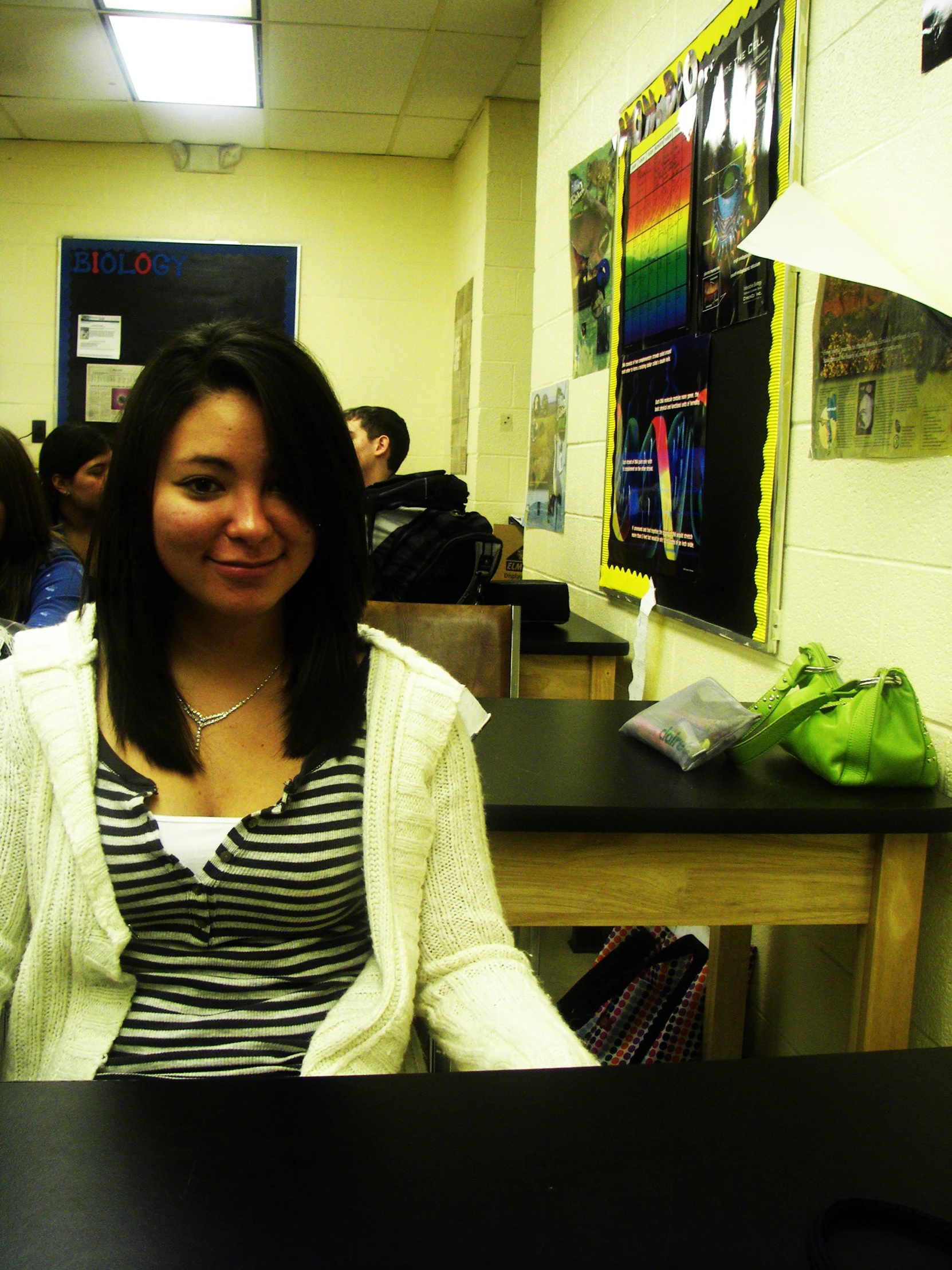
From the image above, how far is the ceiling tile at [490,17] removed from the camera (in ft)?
11.6

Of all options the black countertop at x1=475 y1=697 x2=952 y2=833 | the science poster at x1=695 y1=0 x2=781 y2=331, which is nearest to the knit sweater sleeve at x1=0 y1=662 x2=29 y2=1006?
the black countertop at x1=475 y1=697 x2=952 y2=833

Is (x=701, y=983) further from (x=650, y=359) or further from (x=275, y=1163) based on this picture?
(x=275, y=1163)

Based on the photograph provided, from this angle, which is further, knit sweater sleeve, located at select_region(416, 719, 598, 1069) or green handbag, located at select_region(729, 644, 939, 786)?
green handbag, located at select_region(729, 644, 939, 786)

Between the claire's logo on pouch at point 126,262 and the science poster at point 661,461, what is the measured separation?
3.40 meters

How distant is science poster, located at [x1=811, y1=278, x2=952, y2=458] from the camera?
1.34 metres

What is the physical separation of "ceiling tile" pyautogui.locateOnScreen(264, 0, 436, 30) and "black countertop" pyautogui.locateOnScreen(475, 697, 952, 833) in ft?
9.75

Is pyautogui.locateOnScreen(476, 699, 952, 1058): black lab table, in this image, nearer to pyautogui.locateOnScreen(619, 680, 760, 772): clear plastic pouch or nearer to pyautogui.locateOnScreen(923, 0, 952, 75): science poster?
pyautogui.locateOnScreen(619, 680, 760, 772): clear plastic pouch

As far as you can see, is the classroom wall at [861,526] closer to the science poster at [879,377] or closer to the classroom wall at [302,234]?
the science poster at [879,377]

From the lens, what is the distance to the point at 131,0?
363 centimetres

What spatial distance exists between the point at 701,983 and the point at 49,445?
2.49 metres

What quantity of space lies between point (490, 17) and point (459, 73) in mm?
504

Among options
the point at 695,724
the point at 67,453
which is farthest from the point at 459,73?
the point at 695,724

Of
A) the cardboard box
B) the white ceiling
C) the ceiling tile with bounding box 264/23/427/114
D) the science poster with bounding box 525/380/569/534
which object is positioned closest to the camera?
the science poster with bounding box 525/380/569/534

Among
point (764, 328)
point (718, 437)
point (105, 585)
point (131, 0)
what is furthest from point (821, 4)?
point (131, 0)
